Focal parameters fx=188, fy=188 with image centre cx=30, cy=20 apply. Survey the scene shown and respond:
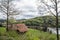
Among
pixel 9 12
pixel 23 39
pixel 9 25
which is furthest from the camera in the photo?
pixel 9 25

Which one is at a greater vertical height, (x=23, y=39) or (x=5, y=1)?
(x=5, y=1)

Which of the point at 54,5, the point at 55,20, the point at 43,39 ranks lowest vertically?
the point at 43,39

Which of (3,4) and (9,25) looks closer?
(3,4)

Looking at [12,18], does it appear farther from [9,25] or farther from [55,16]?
[55,16]

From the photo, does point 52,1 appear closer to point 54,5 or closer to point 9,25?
point 54,5

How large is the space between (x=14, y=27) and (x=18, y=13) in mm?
2068

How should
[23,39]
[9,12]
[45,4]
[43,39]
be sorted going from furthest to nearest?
[9,12], [43,39], [45,4], [23,39]

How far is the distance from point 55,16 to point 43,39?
12.9 feet

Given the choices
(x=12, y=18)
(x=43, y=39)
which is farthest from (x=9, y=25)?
(x=43, y=39)

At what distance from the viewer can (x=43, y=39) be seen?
61.1 feet

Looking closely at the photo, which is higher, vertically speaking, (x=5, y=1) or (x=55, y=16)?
(x=5, y=1)

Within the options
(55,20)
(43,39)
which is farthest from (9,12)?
(55,20)

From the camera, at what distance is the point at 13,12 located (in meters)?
26.1

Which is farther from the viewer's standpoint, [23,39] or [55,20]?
[55,20]
